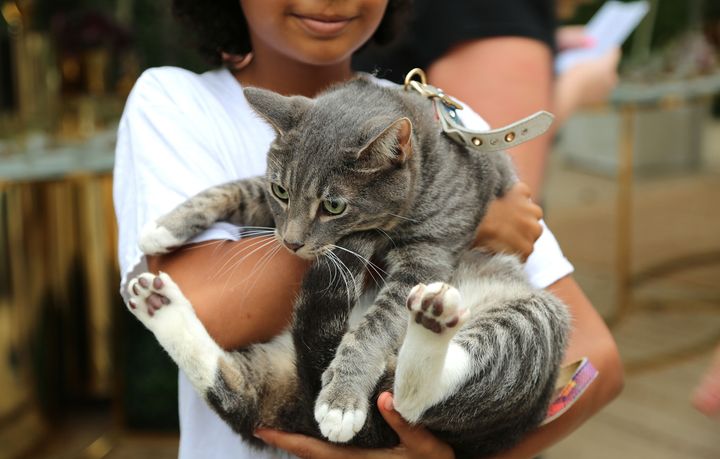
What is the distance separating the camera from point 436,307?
1119 millimetres

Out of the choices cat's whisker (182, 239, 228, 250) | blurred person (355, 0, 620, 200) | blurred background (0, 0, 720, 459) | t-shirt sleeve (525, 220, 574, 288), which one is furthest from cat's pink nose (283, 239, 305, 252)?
blurred background (0, 0, 720, 459)

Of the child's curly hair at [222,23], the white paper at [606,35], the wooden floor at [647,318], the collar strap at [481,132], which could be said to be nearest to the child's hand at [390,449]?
the collar strap at [481,132]

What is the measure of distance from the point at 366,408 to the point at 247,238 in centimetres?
36

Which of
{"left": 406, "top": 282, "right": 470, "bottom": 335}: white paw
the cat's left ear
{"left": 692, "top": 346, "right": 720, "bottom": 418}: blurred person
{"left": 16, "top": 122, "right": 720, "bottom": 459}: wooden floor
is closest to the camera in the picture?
{"left": 406, "top": 282, "right": 470, "bottom": 335}: white paw

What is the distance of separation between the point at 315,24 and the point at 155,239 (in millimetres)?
452

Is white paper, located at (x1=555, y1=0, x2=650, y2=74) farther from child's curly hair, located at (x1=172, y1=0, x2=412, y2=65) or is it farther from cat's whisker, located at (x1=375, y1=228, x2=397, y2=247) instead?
cat's whisker, located at (x1=375, y1=228, x2=397, y2=247)

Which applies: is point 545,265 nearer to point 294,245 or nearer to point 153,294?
point 294,245

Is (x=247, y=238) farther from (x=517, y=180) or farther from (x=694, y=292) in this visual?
(x=694, y=292)

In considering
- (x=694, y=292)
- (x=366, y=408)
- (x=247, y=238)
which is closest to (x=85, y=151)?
(x=247, y=238)

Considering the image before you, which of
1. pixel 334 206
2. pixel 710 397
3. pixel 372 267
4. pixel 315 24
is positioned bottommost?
pixel 710 397

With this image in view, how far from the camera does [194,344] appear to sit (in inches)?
52.9

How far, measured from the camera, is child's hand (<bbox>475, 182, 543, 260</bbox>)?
1.44 m

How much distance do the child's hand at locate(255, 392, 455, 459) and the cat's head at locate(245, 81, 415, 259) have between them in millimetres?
281

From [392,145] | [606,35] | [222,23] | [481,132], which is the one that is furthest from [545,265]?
[606,35]
